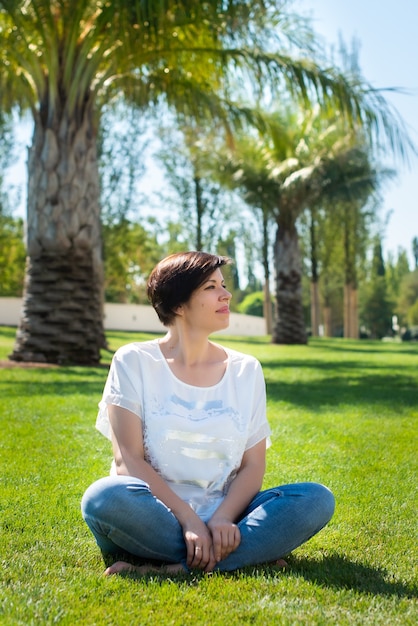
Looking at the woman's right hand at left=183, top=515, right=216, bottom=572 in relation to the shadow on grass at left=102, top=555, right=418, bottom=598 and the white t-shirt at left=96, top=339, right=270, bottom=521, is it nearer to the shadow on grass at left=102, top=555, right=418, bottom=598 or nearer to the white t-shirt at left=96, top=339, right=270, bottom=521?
the shadow on grass at left=102, top=555, right=418, bottom=598

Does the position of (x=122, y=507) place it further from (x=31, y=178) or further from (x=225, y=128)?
(x=225, y=128)

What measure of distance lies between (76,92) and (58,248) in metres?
2.51

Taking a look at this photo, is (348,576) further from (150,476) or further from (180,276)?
(180,276)

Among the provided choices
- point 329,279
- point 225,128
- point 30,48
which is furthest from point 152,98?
point 329,279

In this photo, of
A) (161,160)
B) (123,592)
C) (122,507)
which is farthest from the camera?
(161,160)

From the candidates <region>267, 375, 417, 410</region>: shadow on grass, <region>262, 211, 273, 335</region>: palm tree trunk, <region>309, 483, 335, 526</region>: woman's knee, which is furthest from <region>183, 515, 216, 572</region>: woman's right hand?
<region>262, 211, 273, 335</region>: palm tree trunk

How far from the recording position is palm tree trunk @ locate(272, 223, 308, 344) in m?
25.8

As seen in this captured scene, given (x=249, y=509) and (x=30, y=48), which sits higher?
(x=30, y=48)

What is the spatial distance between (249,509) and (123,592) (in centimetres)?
81

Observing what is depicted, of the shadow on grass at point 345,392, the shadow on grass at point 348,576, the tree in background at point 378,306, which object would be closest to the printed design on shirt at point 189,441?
the shadow on grass at point 348,576

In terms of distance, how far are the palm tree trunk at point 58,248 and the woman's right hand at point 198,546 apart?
30.0 feet

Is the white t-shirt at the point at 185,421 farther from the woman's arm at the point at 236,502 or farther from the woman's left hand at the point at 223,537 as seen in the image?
the woman's left hand at the point at 223,537

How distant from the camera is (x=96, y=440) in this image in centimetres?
645

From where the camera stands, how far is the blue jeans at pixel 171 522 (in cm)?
334
